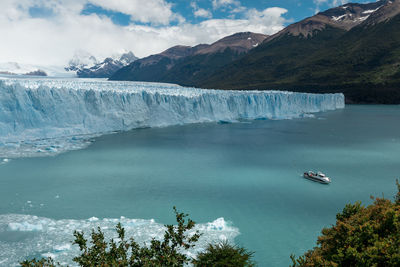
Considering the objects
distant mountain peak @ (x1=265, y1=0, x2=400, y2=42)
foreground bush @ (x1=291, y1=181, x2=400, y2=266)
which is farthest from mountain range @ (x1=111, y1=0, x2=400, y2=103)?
foreground bush @ (x1=291, y1=181, x2=400, y2=266)

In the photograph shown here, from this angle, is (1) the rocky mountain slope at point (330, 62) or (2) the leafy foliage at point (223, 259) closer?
(2) the leafy foliage at point (223, 259)

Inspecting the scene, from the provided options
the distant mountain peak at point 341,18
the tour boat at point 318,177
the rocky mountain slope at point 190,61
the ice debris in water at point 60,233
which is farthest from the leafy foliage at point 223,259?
the rocky mountain slope at point 190,61

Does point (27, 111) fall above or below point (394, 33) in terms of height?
below

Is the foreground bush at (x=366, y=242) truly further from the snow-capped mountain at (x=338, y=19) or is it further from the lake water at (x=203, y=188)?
the snow-capped mountain at (x=338, y=19)

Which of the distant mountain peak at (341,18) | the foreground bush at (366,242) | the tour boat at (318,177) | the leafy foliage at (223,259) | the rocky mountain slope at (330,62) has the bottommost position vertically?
the tour boat at (318,177)

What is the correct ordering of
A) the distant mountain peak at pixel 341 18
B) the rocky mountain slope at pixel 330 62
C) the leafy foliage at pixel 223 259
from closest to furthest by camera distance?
the leafy foliage at pixel 223 259 < the rocky mountain slope at pixel 330 62 < the distant mountain peak at pixel 341 18

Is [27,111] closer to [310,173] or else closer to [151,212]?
[151,212]

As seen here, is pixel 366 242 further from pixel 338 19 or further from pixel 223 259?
pixel 338 19

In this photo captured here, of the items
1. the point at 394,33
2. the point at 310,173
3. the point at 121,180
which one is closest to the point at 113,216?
the point at 121,180
